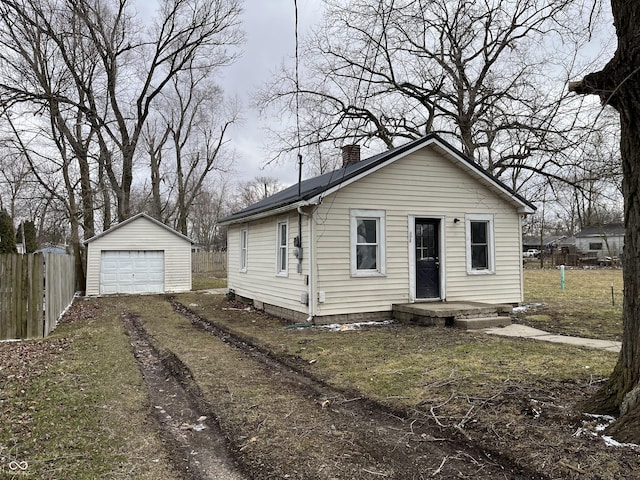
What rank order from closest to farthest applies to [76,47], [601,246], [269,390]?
1. [269,390]
2. [76,47]
3. [601,246]

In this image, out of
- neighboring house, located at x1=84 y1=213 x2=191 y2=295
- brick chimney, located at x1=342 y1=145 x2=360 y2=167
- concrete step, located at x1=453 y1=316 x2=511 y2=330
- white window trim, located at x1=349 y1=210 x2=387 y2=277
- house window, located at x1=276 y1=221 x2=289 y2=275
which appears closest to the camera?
concrete step, located at x1=453 y1=316 x2=511 y2=330

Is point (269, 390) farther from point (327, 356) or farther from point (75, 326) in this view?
point (75, 326)

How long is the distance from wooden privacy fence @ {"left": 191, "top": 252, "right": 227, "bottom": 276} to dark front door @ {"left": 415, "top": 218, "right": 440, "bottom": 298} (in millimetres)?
24752

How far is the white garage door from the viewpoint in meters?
21.2

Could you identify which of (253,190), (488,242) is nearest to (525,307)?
(488,242)

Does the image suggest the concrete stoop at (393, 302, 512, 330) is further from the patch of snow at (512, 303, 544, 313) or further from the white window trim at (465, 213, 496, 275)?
the patch of snow at (512, 303, 544, 313)

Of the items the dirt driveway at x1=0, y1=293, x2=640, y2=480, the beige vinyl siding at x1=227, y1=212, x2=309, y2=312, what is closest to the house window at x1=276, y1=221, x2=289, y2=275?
the beige vinyl siding at x1=227, y1=212, x2=309, y2=312

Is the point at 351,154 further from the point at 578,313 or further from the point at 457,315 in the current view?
the point at 578,313

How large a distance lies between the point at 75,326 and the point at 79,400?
7043mm

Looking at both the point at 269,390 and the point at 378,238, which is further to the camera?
the point at 378,238

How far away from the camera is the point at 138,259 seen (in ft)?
71.6

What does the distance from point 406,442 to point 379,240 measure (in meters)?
7.22

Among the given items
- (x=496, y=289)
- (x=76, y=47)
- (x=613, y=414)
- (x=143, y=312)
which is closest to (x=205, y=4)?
(x=76, y=47)

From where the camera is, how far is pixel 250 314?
1302cm
